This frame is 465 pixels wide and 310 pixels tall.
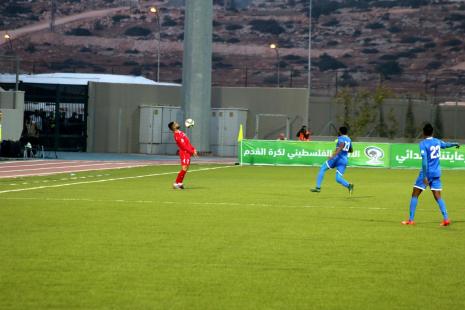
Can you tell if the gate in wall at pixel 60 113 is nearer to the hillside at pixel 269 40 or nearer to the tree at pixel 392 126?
the tree at pixel 392 126

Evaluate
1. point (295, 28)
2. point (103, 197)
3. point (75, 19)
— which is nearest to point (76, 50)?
point (75, 19)

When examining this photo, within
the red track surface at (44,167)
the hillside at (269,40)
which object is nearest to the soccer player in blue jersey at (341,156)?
the red track surface at (44,167)

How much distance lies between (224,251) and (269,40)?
12829cm

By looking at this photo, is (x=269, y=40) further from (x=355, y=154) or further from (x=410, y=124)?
(x=355, y=154)

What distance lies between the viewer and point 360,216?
2291cm

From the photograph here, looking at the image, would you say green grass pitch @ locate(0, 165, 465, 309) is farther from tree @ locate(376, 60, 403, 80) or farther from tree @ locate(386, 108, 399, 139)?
tree @ locate(376, 60, 403, 80)

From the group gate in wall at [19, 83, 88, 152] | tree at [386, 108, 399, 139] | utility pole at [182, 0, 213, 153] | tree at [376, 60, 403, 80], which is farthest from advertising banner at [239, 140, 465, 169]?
tree at [376, 60, 403, 80]

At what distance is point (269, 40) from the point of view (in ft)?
469

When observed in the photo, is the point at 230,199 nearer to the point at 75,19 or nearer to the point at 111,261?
the point at 111,261

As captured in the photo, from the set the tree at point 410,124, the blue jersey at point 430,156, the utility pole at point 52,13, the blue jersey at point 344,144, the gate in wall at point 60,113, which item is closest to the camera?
the blue jersey at point 430,156

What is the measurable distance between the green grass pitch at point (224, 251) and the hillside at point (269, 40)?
9590cm

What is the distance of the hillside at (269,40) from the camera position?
5094 inches

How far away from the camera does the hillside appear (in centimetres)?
12938

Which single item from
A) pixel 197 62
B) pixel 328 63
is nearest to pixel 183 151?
pixel 197 62
